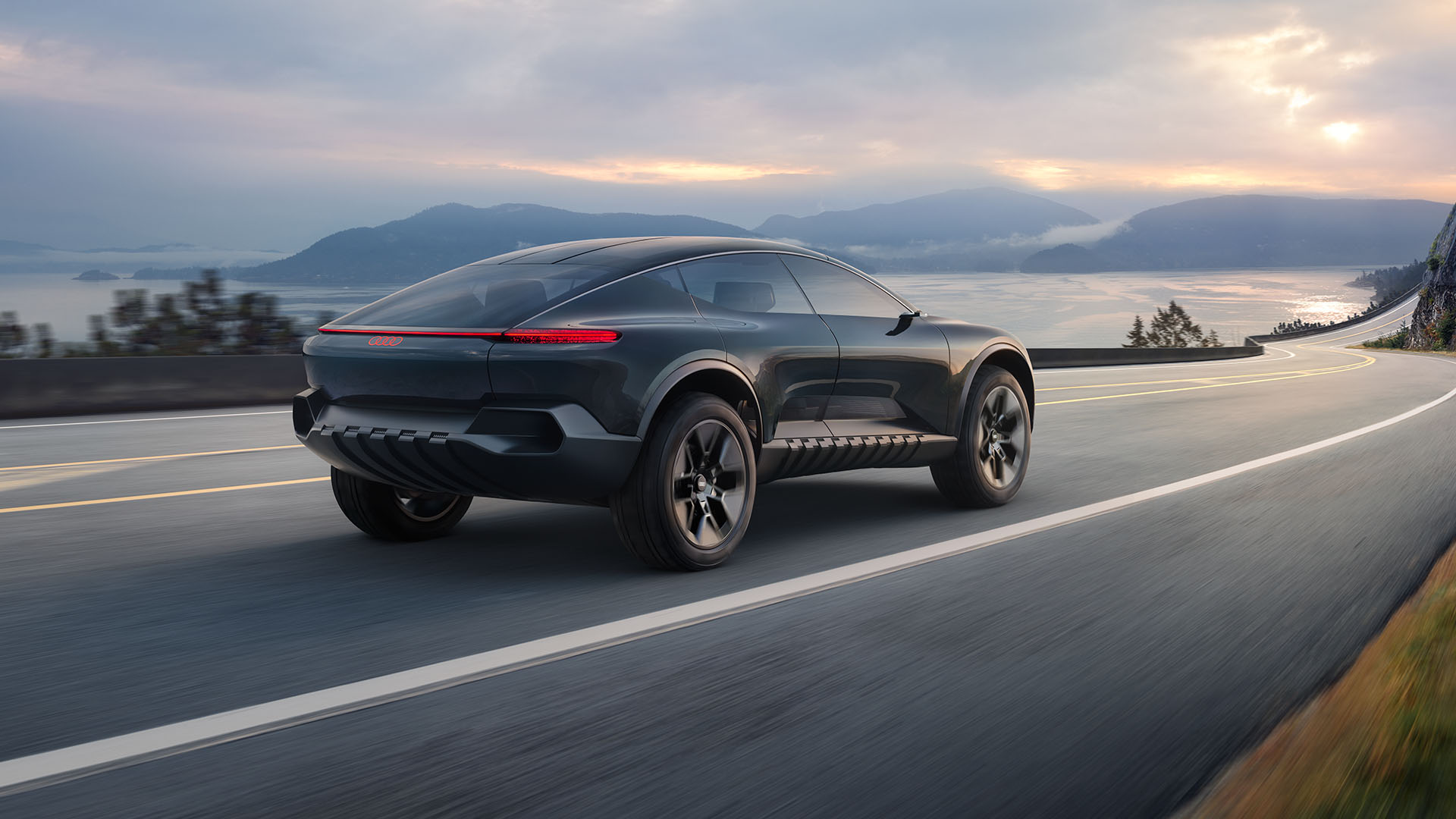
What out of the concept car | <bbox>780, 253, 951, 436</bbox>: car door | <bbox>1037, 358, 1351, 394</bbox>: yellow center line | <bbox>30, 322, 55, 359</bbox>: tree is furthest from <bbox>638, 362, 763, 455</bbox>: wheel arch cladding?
<bbox>1037, 358, 1351, 394</bbox>: yellow center line

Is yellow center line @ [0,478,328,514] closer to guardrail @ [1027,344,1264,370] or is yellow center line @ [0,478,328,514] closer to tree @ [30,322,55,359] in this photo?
tree @ [30,322,55,359]

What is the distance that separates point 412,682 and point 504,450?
120 cm

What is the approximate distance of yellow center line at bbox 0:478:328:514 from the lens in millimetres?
6734

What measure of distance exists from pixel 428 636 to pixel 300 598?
0.84 m

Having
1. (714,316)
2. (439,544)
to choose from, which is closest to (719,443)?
(714,316)

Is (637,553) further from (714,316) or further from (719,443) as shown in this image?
(714,316)

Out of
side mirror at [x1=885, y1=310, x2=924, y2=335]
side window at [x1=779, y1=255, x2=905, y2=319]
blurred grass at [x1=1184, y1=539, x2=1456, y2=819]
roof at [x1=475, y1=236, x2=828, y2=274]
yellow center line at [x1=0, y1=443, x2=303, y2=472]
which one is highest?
roof at [x1=475, y1=236, x2=828, y2=274]

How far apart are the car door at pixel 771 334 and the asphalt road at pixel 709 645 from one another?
0.70 m

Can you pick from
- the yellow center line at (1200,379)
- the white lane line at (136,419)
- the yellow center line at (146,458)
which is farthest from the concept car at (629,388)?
the yellow center line at (1200,379)

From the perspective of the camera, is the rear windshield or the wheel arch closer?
the rear windshield

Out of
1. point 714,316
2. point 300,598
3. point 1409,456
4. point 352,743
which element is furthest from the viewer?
point 1409,456

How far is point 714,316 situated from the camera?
5.40 meters

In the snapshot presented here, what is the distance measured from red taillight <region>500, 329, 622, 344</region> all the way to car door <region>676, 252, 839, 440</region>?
30.1 inches

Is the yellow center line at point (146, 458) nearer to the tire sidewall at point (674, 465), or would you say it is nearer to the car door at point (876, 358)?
the car door at point (876, 358)
